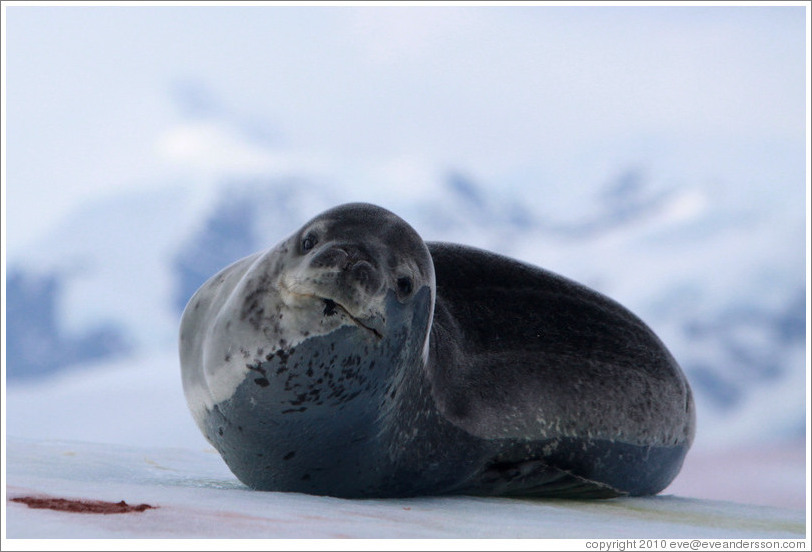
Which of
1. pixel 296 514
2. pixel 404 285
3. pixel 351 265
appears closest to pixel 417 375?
pixel 404 285

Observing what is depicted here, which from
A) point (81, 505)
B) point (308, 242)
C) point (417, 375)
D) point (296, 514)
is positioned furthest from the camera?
point (417, 375)

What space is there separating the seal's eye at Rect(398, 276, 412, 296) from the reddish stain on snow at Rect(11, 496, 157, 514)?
0.74 m

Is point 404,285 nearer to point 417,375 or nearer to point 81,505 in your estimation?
point 417,375

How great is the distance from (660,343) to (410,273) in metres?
1.38

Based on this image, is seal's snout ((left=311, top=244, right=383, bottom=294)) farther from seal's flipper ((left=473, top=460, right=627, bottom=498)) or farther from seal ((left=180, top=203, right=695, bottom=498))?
seal's flipper ((left=473, top=460, right=627, bottom=498))

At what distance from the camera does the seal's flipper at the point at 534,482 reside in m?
2.73

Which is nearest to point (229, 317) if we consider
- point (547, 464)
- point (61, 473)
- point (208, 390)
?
point (208, 390)

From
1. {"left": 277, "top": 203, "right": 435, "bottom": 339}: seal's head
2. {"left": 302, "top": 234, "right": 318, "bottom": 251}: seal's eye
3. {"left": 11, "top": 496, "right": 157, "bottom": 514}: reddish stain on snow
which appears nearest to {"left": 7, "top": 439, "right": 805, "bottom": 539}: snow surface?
{"left": 11, "top": 496, "right": 157, "bottom": 514}: reddish stain on snow

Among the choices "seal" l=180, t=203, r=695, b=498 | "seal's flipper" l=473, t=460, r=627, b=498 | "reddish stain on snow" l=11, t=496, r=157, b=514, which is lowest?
"reddish stain on snow" l=11, t=496, r=157, b=514

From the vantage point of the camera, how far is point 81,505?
1837 millimetres

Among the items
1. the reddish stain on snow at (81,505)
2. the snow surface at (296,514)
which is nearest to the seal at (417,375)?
the snow surface at (296,514)

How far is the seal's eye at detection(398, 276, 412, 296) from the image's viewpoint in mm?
2221

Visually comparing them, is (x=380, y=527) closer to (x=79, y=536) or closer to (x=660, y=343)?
(x=79, y=536)

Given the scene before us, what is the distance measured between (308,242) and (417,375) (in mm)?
481
